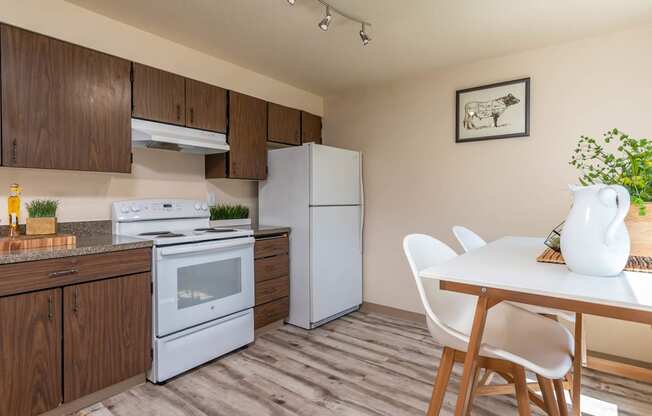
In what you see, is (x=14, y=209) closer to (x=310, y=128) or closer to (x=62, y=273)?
(x=62, y=273)

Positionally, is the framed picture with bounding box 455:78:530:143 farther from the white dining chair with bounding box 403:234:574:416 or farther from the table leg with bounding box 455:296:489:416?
the table leg with bounding box 455:296:489:416

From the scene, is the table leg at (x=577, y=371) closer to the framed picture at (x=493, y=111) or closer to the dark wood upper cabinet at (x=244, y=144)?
the framed picture at (x=493, y=111)

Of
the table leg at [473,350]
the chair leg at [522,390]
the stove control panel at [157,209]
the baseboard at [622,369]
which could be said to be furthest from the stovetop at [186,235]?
the baseboard at [622,369]

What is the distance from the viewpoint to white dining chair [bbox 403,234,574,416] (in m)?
1.23

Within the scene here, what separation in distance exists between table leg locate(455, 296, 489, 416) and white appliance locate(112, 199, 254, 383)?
1730 mm

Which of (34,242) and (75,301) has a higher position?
(34,242)

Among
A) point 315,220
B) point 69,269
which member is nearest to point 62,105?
point 69,269

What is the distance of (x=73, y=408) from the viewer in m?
1.92

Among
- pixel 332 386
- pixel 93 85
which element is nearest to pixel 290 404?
pixel 332 386

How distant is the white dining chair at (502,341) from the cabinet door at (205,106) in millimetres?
1887

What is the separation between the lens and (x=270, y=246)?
3031 millimetres

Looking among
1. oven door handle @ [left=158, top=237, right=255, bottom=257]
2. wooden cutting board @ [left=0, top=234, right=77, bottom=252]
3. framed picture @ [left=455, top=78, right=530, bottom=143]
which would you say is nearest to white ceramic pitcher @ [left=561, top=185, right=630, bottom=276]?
framed picture @ [left=455, top=78, right=530, bottom=143]

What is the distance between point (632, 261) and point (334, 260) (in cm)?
226

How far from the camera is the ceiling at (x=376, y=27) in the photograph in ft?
7.26
